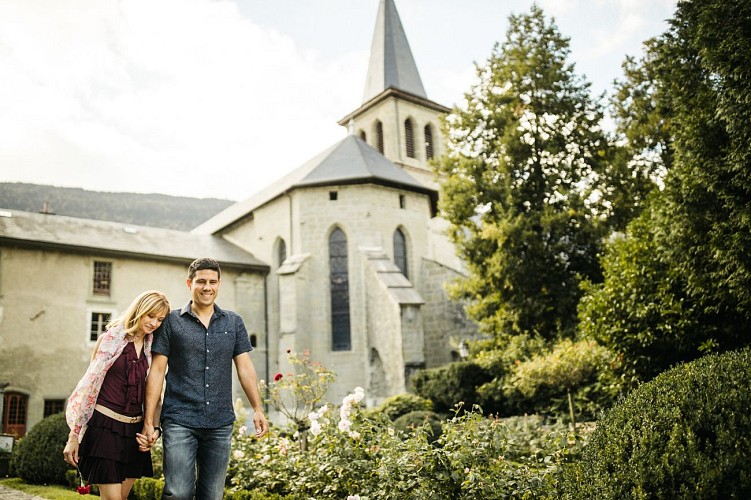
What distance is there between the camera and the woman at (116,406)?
3.71 m

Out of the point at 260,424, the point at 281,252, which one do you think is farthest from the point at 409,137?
the point at 260,424

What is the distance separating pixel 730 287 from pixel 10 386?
1778cm

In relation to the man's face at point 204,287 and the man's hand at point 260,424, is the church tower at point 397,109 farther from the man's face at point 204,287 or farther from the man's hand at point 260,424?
the man's hand at point 260,424

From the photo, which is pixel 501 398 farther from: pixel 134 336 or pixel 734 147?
pixel 134 336

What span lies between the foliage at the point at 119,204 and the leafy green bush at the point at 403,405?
57.9m

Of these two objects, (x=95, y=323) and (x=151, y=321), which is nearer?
(x=151, y=321)

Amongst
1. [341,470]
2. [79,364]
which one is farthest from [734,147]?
[79,364]

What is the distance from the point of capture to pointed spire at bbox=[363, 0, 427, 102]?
1342 inches

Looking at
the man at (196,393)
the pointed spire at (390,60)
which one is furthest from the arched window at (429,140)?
the man at (196,393)

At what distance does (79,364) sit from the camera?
17.4 metres

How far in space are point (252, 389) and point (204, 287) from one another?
80cm

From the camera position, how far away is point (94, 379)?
3.81 metres

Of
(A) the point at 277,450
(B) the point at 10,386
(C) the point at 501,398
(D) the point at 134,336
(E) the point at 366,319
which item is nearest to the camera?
(D) the point at 134,336

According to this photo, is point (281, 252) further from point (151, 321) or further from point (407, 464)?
point (151, 321)
